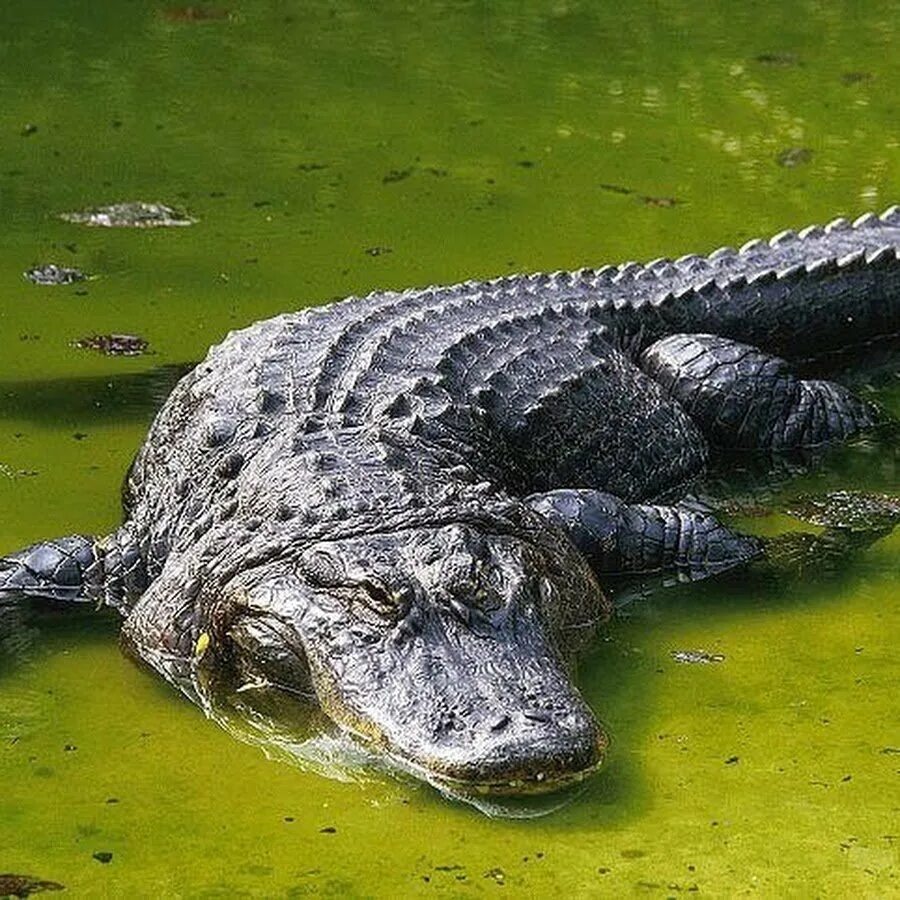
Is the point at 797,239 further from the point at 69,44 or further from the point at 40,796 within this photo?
the point at 69,44

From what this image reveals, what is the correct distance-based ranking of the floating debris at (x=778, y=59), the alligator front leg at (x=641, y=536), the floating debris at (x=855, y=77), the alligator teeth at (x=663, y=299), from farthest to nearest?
the floating debris at (x=778, y=59) → the floating debris at (x=855, y=77) → the alligator teeth at (x=663, y=299) → the alligator front leg at (x=641, y=536)

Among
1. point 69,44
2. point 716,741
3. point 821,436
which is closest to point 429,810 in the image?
point 716,741

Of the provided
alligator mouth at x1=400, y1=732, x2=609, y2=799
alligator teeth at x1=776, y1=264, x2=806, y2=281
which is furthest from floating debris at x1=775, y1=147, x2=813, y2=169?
alligator mouth at x1=400, y1=732, x2=609, y2=799

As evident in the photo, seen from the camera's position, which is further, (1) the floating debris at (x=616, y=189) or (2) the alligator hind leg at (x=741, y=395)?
(1) the floating debris at (x=616, y=189)

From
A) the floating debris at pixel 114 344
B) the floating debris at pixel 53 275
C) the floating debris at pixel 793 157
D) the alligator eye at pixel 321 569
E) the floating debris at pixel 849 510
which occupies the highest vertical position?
the alligator eye at pixel 321 569

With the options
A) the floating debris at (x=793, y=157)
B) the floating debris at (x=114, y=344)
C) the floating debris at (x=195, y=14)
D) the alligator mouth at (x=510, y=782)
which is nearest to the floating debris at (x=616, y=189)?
the floating debris at (x=793, y=157)

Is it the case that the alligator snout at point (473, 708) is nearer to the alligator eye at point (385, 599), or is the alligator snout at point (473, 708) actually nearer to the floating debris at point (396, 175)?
the alligator eye at point (385, 599)

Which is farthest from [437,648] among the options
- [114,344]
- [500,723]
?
[114,344]

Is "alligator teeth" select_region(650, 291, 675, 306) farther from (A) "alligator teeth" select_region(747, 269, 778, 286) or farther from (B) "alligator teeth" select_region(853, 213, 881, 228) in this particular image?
(B) "alligator teeth" select_region(853, 213, 881, 228)
